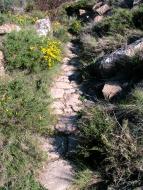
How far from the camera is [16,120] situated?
639 centimetres

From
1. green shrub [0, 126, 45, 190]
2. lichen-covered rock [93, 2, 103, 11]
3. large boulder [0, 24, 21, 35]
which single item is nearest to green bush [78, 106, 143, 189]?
green shrub [0, 126, 45, 190]

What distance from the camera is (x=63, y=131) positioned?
265 inches

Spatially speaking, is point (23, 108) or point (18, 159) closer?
point (18, 159)

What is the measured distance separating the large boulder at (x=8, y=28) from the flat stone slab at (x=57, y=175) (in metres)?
4.60

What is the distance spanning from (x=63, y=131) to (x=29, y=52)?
2705 millimetres

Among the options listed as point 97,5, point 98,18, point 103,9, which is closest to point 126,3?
point 103,9

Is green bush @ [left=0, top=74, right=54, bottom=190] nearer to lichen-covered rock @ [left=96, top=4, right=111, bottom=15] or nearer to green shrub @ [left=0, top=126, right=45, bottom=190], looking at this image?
green shrub @ [left=0, top=126, right=45, bottom=190]

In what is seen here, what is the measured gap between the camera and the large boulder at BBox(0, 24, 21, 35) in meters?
9.57

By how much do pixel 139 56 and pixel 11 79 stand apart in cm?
264

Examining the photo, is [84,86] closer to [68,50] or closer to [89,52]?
[89,52]

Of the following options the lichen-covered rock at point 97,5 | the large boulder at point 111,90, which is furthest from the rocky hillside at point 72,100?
the lichen-covered rock at point 97,5

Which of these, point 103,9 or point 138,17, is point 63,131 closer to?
point 138,17

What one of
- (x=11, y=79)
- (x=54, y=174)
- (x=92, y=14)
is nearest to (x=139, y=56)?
(x=11, y=79)

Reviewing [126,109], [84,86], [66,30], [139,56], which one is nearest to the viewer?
[126,109]
